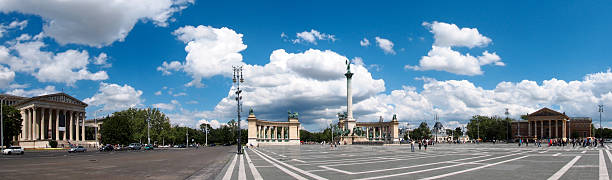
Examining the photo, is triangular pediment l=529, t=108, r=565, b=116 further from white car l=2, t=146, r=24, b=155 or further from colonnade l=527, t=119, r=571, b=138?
white car l=2, t=146, r=24, b=155

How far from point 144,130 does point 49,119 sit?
73.2 feet

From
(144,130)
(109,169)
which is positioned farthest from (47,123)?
(109,169)

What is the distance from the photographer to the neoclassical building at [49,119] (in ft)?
322

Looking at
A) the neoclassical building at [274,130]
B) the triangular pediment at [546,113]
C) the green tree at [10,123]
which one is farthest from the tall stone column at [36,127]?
the triangular pediment at [546,113]

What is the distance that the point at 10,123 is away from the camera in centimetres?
7319

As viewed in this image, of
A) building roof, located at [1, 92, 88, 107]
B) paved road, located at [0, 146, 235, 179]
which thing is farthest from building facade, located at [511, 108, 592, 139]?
building roof, located at [1, 92, 88, 107]

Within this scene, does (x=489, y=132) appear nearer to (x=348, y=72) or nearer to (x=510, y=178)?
(x=348, y=72)

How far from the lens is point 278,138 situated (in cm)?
10281

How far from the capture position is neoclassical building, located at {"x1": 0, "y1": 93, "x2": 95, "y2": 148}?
322 feet

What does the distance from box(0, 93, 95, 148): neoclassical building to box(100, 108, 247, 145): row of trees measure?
9869mm

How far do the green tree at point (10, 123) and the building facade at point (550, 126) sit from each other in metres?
124

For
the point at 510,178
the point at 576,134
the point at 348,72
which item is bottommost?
the point at 576,134

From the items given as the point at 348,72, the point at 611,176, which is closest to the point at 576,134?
the point at 348,72

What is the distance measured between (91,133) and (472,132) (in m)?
136
